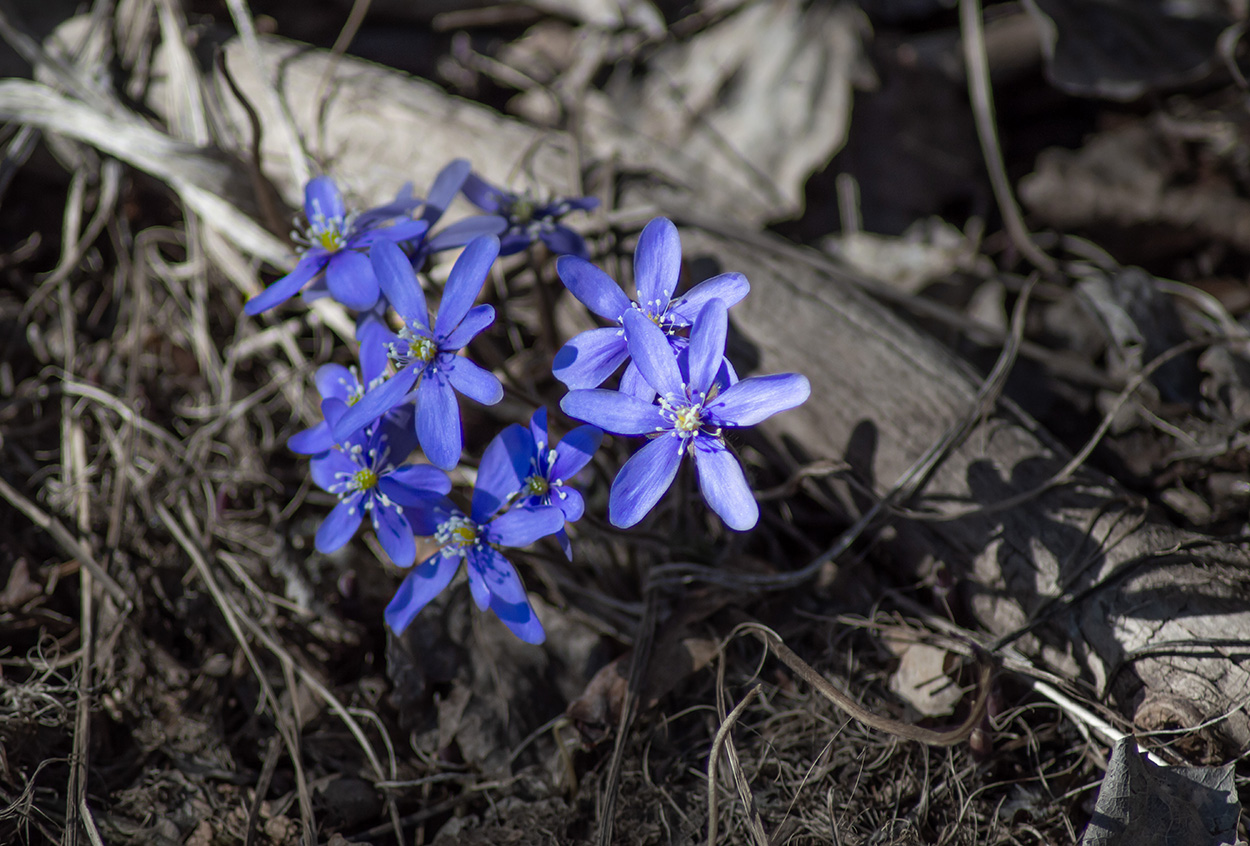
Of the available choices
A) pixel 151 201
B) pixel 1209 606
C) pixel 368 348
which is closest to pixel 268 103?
pixel 151 201

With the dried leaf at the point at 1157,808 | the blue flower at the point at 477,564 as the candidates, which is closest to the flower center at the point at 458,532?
the blue flower at the point at 477,564

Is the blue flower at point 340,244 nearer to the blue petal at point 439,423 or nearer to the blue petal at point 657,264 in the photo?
the blue petal at point 439,423

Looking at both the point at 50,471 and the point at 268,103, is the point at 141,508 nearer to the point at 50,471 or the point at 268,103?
the point at 50,471

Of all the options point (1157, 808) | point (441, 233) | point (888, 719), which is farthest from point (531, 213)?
point (1157, 808)

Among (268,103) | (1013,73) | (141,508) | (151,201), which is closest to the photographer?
(141,508)

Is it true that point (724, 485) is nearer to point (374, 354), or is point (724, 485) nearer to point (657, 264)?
point (657, 264)

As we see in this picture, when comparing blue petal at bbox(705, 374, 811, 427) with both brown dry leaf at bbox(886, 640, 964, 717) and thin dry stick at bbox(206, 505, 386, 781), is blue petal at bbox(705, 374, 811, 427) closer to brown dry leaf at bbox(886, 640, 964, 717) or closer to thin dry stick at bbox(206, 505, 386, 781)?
brown dry leaf at bbox(886, 640, 964, 717)
